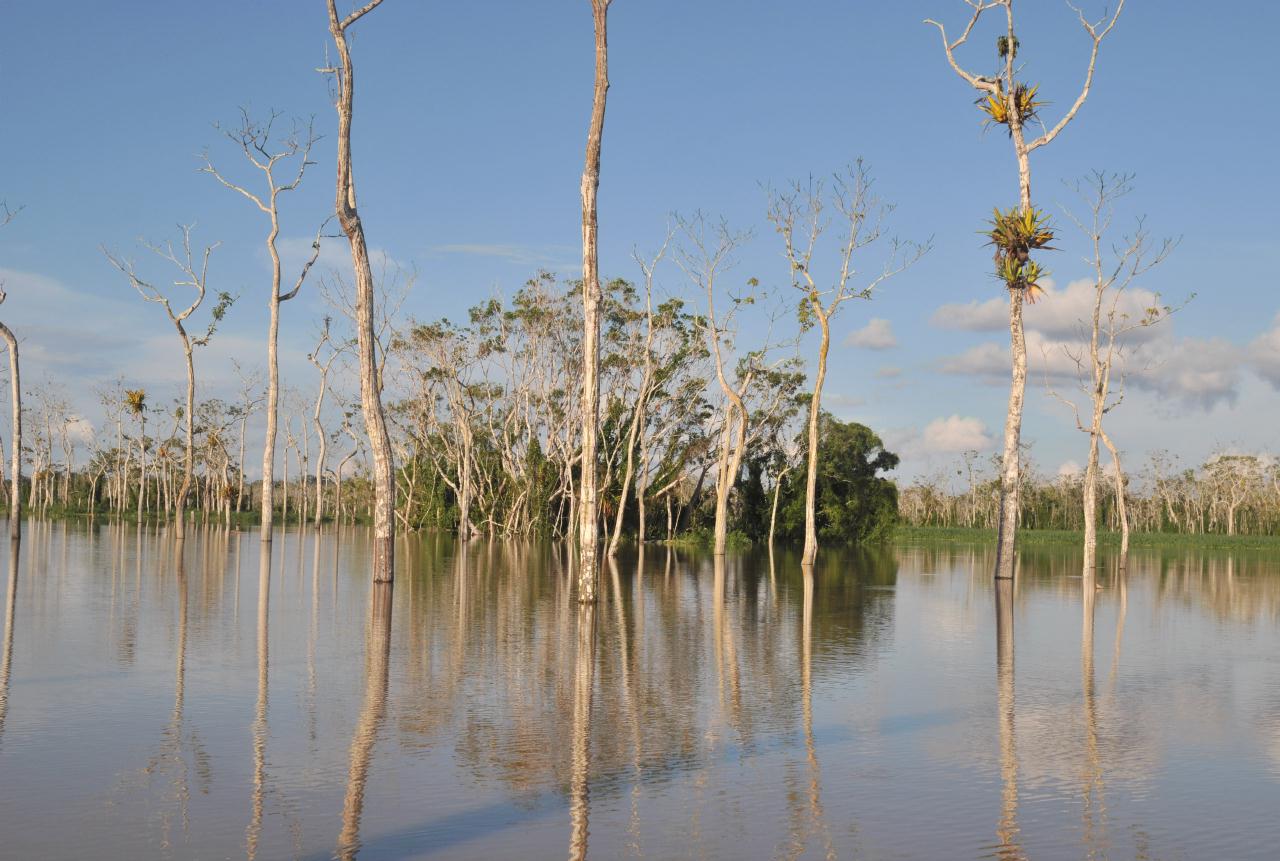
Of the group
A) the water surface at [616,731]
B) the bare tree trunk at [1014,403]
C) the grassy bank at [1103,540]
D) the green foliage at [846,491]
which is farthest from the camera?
the grassy bank at [1103,540]

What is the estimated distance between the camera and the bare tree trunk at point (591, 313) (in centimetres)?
1781

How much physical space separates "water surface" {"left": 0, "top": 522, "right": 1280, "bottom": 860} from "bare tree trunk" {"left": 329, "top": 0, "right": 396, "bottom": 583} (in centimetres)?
318

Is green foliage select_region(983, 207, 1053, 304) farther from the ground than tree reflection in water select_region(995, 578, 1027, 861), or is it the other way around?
green foliage select_region(983, 207, 1053, 304)

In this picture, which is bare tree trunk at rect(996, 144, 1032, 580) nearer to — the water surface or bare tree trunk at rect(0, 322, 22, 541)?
the water surface

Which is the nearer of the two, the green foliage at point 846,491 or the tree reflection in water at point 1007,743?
the tree reflection in water at point 1007,743

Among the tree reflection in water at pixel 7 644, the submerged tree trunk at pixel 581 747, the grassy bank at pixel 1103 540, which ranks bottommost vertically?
the grassy bank at pixel 1103 540

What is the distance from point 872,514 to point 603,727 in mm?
52577

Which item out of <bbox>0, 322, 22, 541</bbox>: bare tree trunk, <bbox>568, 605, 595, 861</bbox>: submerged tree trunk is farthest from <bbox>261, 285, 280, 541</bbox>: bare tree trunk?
<bbox>568, 605, 595, 861</bbox>: submerged tree trunk

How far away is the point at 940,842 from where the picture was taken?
6.09 meters

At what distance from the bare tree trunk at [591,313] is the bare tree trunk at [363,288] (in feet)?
16.1

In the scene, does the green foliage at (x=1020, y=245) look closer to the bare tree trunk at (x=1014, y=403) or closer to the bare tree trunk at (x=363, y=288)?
Answer: the bare tree trunk at (x=1014, y=403)

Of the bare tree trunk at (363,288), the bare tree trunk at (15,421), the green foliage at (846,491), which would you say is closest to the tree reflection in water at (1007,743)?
the bare tree trunk at (363,288)

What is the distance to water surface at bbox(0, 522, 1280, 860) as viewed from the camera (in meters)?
6.13

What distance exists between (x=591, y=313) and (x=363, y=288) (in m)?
5.83
